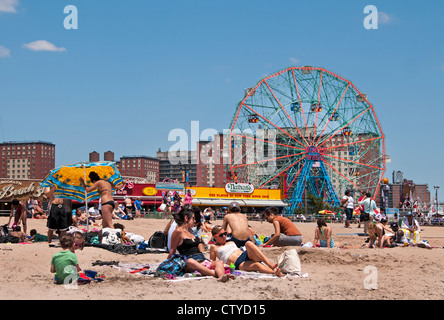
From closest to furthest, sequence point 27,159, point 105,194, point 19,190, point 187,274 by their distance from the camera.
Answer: point 187,274
point 105,194
point 19,190
point 27,159

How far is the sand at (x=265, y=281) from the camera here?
6.88 meters

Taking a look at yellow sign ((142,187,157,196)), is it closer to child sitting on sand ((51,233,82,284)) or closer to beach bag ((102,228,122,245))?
beach bag ((102,228,122,245))

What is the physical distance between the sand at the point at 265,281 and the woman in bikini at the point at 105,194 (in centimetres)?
119

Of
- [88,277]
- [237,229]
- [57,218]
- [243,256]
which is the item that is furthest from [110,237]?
[88,277]

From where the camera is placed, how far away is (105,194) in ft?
41.5

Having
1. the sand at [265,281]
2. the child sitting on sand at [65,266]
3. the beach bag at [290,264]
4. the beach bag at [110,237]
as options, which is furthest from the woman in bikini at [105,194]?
the beach bag at [290,264]

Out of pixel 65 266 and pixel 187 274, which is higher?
pixel 65 266

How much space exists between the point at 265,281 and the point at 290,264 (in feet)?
2.43

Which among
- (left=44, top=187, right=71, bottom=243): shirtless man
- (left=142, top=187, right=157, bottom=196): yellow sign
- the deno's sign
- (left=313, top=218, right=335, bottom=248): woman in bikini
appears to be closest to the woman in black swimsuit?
(left=44, top=187, right=71, bottom=243): shirtless man

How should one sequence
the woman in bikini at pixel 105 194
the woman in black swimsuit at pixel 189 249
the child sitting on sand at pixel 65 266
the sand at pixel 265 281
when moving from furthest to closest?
1. the woman in bikini at pixel 105 194
2. the woman in black swimsuit at pixel 189 249
3. the child sitting on sand at pixel 65 266
4. the sand at pixel 265 281

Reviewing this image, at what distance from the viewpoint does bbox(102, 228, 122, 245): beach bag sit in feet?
39.1

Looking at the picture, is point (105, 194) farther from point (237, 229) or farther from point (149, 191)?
point (149, 191)

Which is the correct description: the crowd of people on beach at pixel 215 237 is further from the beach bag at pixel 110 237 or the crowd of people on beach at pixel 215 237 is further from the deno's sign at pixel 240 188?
the deno's sign at pixel 240 188

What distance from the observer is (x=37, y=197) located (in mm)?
44969
